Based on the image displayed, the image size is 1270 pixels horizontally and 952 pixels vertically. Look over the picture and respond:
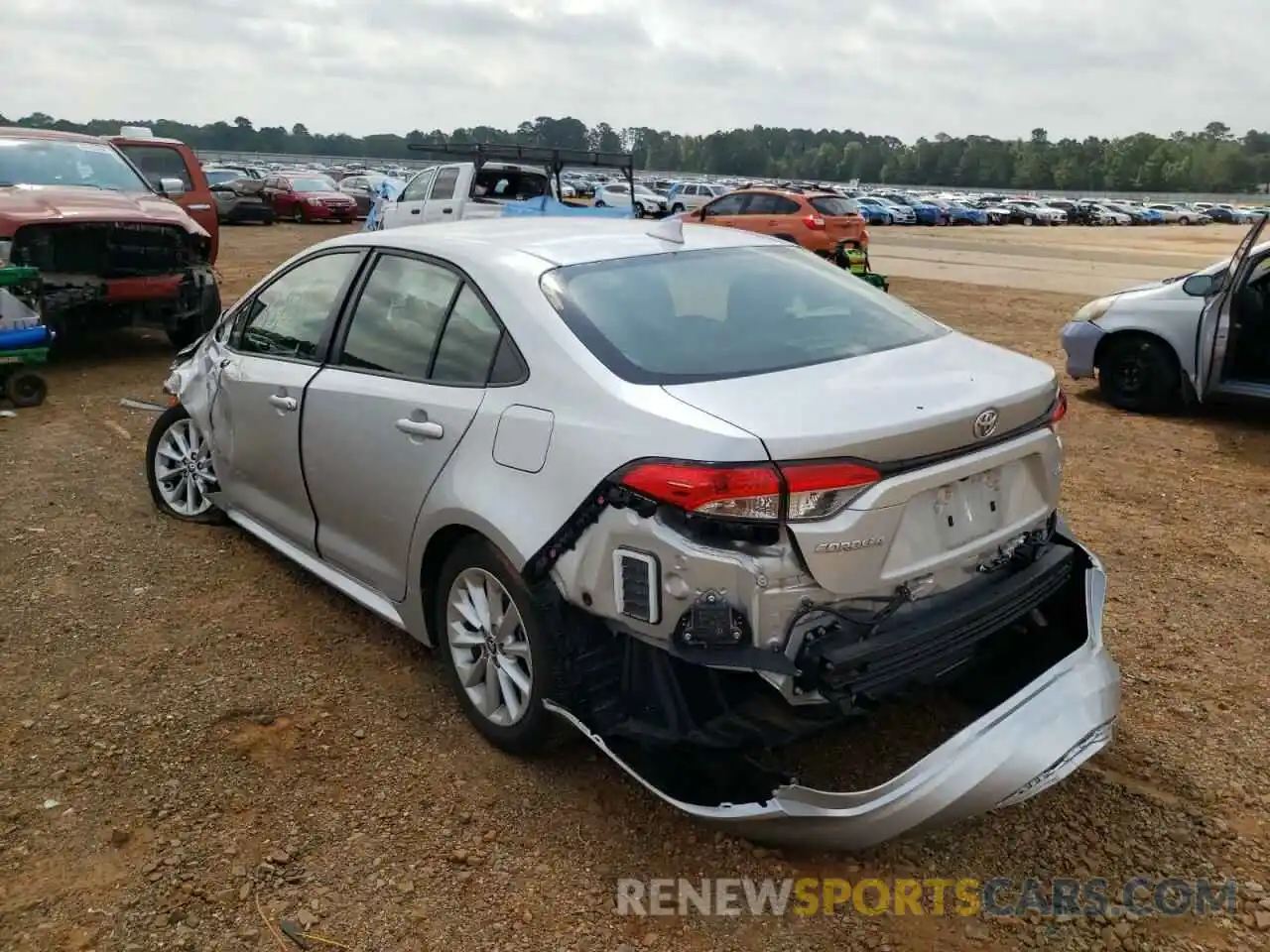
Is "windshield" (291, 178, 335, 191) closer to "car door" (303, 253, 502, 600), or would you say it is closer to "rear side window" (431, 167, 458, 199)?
"rear side window" (431, 167, 458, 199)

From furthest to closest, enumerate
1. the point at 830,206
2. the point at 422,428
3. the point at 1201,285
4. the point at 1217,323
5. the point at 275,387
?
the point at 830,206, the point at 1201,285, the point at 1217,323, the point at 275,387, the point at 422,428

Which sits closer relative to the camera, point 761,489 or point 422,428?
point 761,489

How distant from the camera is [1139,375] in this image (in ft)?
25.7

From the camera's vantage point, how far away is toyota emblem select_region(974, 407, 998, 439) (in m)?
2.73

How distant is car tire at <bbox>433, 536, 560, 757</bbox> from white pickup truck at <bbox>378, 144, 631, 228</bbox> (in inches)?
451

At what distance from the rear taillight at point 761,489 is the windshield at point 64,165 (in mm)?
8532

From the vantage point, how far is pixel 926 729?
3336 mm

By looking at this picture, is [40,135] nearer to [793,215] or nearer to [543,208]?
[543,208]

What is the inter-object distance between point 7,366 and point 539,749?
20.9 ft

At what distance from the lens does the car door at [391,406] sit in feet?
10.4

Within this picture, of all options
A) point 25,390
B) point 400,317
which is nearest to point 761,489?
point 400,317

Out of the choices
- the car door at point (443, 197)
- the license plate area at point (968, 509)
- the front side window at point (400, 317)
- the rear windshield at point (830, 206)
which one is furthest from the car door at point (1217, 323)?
the rear windshield at point (830, 206)

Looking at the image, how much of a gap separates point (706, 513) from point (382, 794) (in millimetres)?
1406

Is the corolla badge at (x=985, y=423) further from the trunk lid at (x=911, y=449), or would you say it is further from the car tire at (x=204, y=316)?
the car tire at (x=204, y=316)
